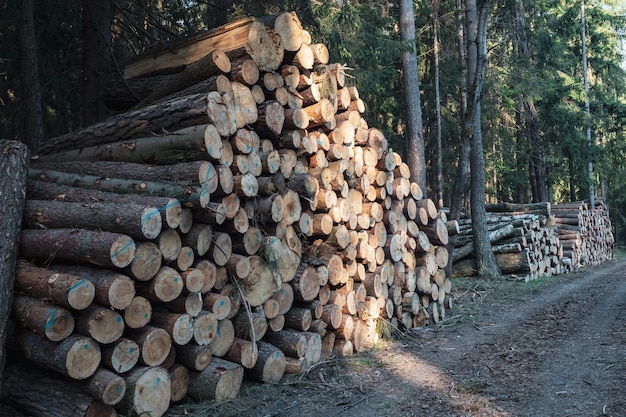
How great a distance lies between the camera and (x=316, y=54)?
5949 millimetres

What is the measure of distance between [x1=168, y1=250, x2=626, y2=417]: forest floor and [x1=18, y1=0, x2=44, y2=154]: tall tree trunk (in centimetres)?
628

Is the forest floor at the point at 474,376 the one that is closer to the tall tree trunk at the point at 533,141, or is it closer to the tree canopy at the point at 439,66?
the tree canopy at the point at 439,66

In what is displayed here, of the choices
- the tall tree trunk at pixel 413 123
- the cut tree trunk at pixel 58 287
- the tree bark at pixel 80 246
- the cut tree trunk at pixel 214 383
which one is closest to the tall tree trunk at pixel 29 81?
the tree bark at pixel 80 246

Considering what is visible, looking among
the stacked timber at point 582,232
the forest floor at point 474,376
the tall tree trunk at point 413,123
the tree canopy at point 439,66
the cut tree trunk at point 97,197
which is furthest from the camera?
the stacked timber at point 582,232

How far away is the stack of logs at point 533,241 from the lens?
12430mm

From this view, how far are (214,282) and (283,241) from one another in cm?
96

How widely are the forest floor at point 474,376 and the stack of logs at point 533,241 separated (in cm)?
457

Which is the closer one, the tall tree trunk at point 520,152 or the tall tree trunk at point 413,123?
the tall tree trunk at point 413,123

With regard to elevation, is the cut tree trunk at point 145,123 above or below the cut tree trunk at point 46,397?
above

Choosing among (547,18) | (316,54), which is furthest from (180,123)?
(547,18)

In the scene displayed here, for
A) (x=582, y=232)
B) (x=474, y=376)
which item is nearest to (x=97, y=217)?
(x=474, y=376)

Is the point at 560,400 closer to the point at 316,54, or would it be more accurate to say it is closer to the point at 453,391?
the point at 453,391

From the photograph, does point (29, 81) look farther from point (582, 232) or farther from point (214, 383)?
point (582, 232)

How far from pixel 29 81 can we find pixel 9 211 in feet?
18.2
